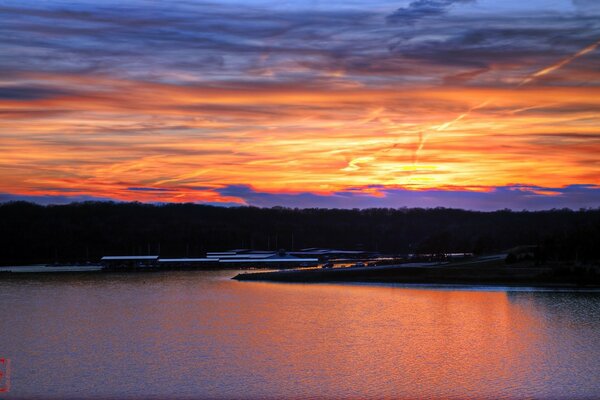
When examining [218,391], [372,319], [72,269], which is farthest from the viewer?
[72,269]

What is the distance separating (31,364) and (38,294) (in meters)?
40.2

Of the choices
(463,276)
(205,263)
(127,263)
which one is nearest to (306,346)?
(463,276)

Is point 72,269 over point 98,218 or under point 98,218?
under

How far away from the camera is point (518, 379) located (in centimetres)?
2867

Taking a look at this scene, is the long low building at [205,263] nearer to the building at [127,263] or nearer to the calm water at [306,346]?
the building at [127,263]

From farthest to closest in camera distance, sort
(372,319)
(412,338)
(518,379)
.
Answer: (372,319)
(412,338)
(518,379)

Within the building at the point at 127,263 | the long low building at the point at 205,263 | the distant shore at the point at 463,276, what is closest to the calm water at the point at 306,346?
the distant shore at the point at 463,276

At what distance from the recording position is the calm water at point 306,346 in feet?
89.9

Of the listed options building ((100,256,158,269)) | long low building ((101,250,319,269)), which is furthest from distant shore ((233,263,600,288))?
building ((100,256,158,269))

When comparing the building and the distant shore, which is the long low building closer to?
the building

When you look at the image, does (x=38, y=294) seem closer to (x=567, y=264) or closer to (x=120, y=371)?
(x=120, y=371)

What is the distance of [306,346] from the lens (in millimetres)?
36094

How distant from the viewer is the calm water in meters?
27.4

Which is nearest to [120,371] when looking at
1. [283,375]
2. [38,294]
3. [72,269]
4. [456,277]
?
[283,375]
